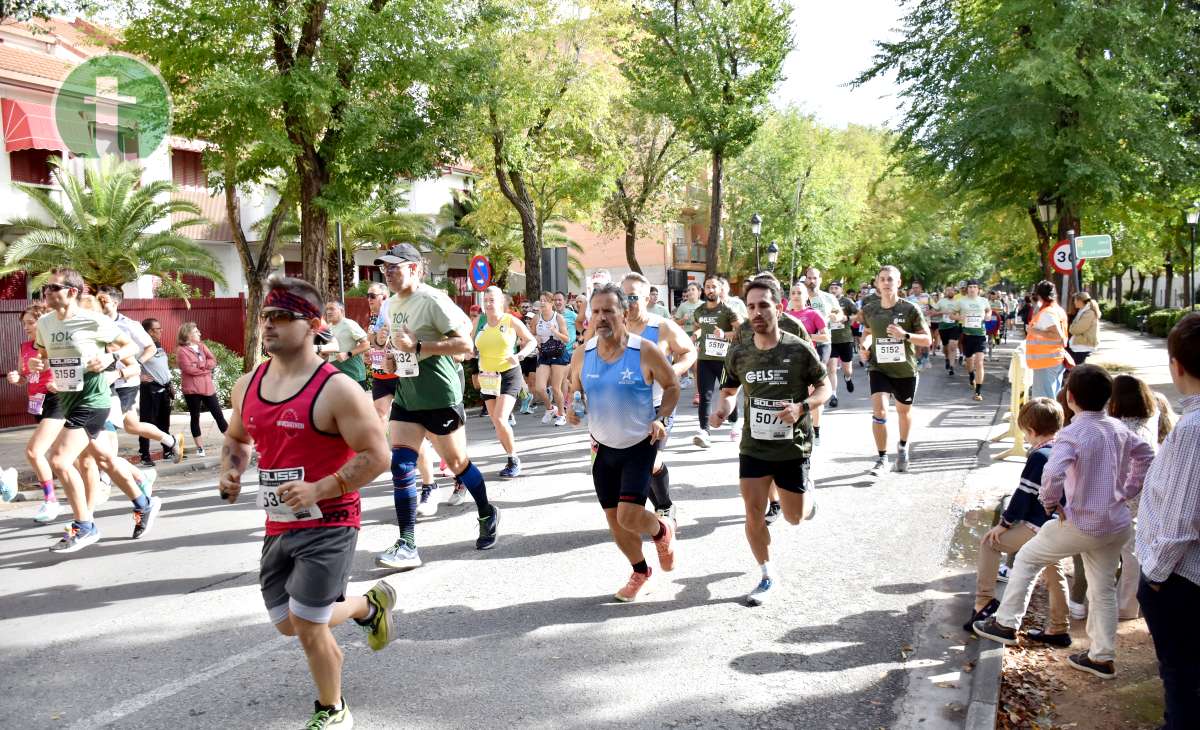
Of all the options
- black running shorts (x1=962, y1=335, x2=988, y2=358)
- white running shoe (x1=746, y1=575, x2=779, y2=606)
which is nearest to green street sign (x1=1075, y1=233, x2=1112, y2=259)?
black running shorts (x1=962, y1=335, x2=988, y2=358)

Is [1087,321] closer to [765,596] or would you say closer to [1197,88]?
[765,596]

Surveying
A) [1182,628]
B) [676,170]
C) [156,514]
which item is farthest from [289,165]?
[676,170]

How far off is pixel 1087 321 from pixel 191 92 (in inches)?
534

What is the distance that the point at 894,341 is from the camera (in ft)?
28.1

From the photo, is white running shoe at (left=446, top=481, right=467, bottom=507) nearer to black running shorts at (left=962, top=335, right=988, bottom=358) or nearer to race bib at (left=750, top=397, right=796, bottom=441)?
race bib at (left=750, top=397, right=796, bottom=441)

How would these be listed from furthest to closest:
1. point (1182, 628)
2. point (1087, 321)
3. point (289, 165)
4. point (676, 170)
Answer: point (676, 170) < point (289, 165) < point (1087, 321) < point (1182, 628)

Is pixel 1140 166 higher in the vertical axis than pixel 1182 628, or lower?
higher

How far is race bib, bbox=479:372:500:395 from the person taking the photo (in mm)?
9094

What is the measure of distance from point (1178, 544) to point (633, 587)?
3.03 meters

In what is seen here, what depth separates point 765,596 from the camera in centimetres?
524

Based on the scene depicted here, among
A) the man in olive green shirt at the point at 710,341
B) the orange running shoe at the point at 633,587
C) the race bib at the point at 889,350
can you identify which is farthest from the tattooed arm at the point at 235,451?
the man in olive green shirt at the point at 710,341

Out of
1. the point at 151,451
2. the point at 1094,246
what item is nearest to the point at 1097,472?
the point at 151,451

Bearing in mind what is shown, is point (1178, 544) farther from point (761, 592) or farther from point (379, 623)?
point (379, 623)

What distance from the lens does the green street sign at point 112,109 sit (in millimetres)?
13484
